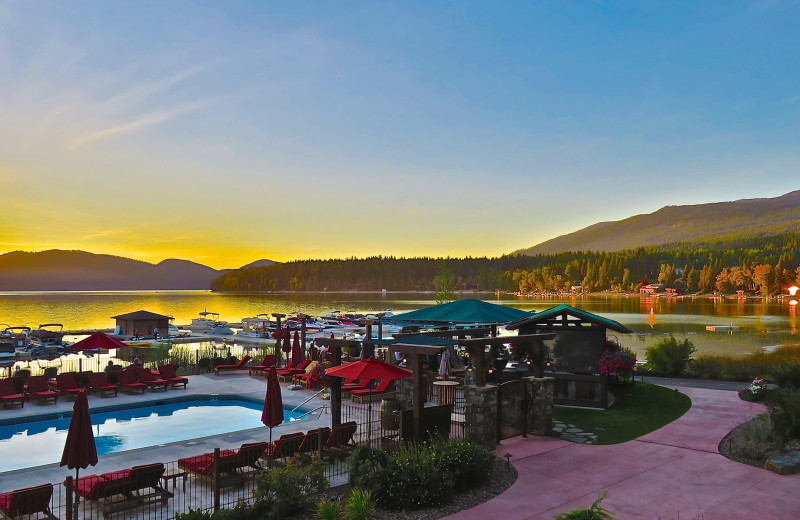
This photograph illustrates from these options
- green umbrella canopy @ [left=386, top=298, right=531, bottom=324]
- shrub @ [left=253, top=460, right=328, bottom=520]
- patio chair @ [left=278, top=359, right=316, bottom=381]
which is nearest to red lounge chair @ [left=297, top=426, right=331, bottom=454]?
shrub @ [left=253, top=460, right=328, bottom=520]

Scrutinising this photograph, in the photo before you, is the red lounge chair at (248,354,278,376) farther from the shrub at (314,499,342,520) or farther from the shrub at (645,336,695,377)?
the shrub at (314,499,342,520)

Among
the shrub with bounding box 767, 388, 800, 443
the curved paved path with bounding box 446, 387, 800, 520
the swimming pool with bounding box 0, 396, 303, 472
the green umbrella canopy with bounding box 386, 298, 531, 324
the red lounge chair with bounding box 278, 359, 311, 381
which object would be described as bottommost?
the swimming pool with bounding box 0, 396, 303, 472

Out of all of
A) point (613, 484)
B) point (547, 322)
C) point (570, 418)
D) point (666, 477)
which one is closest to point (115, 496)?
point (613, 484)

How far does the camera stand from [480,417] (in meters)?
13.5

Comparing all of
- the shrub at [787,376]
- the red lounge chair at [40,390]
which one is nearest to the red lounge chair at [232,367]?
the red lounge chair at [40,390]

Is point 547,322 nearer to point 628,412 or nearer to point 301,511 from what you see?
point 628,412

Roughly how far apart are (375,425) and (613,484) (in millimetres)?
6851

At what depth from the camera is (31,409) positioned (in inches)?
754

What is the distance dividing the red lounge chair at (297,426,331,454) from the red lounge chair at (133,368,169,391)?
39.9 ft

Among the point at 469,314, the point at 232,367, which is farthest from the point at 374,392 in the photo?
the point at 232,367

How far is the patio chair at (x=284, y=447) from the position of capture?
12.2 meters

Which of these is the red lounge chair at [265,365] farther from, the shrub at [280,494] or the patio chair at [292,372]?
the shrub at [280,494]

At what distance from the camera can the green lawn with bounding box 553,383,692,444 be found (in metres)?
15.4

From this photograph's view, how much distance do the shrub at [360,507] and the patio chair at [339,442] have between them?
323cm
